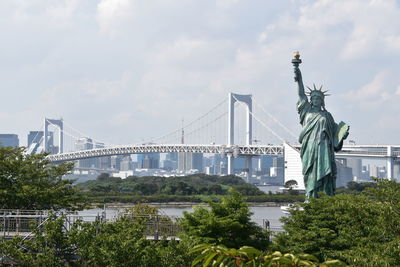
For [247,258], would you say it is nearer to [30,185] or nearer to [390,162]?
[30,185]

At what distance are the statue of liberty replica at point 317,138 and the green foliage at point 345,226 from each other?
2.17m

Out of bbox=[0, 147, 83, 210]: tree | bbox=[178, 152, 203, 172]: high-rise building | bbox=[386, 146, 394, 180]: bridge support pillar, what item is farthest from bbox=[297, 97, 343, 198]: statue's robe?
bbox=[178, 152, 203, 172]: high-rise building

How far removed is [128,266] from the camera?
30.4 ft

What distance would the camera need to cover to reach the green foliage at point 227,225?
1124 cm

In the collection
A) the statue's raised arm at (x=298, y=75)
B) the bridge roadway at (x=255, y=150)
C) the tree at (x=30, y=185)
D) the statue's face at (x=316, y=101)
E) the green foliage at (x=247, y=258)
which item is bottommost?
the green foliage at (x=247, y=258)

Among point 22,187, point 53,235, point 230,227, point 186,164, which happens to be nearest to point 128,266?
point 53,235

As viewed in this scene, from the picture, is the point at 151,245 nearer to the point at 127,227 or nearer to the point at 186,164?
the point at 127,227

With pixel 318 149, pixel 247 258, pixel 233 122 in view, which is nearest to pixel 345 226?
pixel 318 149

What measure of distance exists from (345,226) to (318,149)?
3619 mm

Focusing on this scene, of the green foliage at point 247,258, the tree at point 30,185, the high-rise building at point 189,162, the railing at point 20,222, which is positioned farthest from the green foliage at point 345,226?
the high-rise building at point 189,162

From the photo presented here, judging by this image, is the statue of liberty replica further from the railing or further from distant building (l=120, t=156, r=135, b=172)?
distant building (l=120, t=156, r=135, b=172)

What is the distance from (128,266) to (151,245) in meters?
0.52

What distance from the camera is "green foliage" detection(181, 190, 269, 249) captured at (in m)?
11.2

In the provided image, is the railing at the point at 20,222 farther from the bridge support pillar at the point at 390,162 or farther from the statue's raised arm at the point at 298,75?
the bridge support pillar at the point at 390,162
